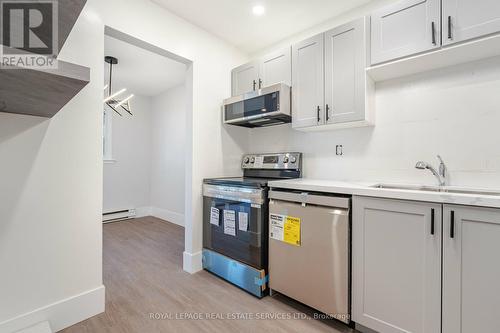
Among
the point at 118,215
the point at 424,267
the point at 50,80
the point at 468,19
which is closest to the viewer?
the point at 50,80

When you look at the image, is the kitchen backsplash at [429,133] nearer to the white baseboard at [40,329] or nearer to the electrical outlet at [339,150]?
the electrical outlet at [339,150]

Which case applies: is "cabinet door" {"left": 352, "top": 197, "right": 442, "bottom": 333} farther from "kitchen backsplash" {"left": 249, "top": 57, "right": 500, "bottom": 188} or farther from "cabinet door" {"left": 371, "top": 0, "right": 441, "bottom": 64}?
"cabinet door" {"left": 371, "top": 0, "right": 441, "bottom": 64}

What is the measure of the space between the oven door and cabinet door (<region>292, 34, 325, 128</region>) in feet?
2.65

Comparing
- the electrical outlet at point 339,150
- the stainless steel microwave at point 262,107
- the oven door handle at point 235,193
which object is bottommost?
the oven door handle at point 235,193

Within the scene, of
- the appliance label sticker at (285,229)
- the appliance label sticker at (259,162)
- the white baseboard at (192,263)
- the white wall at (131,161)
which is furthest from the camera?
the white wall at (131,161)

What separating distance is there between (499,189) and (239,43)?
2.75 meters

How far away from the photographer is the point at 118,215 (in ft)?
15.5

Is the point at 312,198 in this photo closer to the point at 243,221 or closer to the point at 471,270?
the point at 243,221

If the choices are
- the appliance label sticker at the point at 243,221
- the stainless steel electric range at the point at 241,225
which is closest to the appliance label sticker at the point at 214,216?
the stainless steel electric range at the point at 241,225

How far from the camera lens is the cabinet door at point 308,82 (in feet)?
7.00

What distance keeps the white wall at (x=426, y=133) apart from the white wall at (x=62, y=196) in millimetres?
1998

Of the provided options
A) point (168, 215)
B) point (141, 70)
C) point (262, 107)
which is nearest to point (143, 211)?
point (168, 215)

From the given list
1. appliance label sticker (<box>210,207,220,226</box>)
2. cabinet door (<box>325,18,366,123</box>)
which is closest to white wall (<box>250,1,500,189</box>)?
cabinet door (<box>325,18,366,123</box>)

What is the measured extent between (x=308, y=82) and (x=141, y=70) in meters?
2.80
